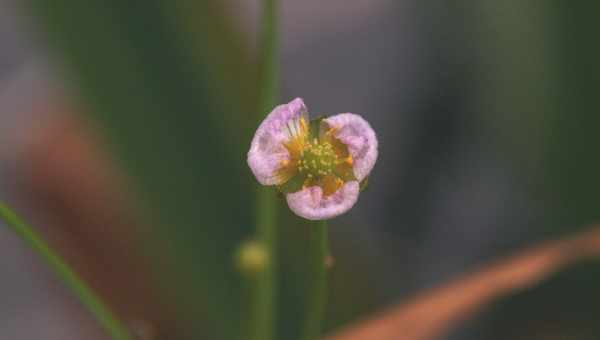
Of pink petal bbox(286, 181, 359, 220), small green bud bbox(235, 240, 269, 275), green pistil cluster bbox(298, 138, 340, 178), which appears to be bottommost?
small green bud bbox(235, 240, 269, 275)

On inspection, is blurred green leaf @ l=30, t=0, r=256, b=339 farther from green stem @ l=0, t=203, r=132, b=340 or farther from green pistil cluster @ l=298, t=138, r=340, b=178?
green pistil cluster @ l=298, t=138, r=340, b=178

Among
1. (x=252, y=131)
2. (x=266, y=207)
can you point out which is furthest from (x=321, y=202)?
(x=252, y=131)

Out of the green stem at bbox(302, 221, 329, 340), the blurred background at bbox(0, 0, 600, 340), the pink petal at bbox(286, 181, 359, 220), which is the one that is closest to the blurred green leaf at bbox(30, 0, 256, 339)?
the blurred background at bbox(0, 0, 600, 340)

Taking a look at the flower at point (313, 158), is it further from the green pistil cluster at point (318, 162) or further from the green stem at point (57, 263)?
the green stem at point (57, 263)

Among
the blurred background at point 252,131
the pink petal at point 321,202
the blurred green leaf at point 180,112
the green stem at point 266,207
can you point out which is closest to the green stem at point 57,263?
the blurred background at point 252,131

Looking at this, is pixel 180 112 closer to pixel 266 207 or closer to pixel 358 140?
pixel 266 207

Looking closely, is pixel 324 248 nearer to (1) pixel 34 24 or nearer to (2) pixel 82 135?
(1) pixel 34 24
